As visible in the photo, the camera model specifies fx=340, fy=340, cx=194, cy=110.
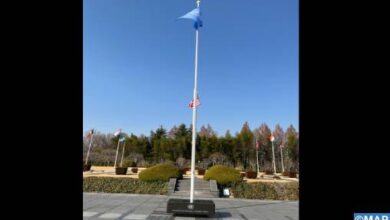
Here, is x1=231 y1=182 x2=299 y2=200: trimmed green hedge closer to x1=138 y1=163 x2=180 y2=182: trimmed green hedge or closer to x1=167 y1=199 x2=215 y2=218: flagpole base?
x1=138 y1=163 x2=180 y2=182: trimmed green hedge

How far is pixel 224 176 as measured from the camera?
83.9 feet

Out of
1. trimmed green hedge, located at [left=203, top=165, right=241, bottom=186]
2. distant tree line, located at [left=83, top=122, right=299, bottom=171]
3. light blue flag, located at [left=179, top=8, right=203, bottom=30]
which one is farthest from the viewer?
distant tree line, located at [left=83, top=122, right=299, bottom=171]

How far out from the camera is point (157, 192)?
931 inches

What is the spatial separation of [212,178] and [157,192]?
4.59m

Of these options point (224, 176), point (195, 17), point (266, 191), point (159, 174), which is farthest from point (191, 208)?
point (266, 191)

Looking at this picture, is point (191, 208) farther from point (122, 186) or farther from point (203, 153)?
point (203, 153)

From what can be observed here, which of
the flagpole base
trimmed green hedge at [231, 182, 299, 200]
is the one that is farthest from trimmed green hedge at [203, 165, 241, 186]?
the flagpole base

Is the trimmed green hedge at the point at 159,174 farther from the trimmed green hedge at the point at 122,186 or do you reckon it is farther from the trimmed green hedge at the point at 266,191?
→ the trimmed green hedge at the point at 266,191

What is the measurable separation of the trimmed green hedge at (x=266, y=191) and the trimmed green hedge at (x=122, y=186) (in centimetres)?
542

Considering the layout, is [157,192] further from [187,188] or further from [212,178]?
[212,178]

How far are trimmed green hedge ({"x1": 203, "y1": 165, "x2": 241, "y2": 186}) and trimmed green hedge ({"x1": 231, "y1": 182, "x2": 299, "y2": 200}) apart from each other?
505 millimetres

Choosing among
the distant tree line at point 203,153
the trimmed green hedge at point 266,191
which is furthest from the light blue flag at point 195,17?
the distant tree line at point 203,153

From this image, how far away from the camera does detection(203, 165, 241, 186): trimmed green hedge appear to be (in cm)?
2553
